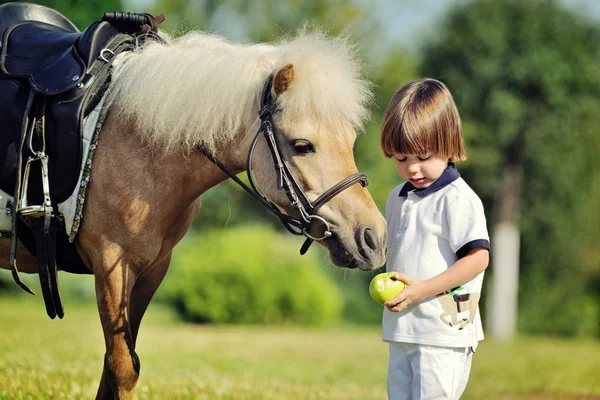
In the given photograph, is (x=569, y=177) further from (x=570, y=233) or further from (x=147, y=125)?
(x=147, y=125)

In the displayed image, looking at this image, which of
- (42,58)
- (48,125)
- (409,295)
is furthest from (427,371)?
(42,58)

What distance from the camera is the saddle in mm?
3002

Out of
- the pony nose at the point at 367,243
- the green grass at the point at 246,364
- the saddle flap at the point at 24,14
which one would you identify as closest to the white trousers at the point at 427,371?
the pony nose at the point at 367,243

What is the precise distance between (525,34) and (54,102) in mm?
16548

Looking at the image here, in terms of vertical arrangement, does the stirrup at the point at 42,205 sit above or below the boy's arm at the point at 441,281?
above

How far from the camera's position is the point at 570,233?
18.7 m

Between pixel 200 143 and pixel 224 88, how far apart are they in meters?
0.25

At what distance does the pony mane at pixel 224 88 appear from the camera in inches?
115

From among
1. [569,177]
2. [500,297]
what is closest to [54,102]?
[500,297]

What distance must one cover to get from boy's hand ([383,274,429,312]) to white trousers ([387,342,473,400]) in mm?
168

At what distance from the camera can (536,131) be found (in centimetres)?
1819

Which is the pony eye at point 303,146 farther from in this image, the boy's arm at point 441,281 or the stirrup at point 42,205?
the stirrup at point 42,205

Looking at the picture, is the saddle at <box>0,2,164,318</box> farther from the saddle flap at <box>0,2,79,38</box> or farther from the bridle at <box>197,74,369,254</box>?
the bridle at <box>197,74,369,254</box>

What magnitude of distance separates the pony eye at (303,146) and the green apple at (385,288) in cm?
59
